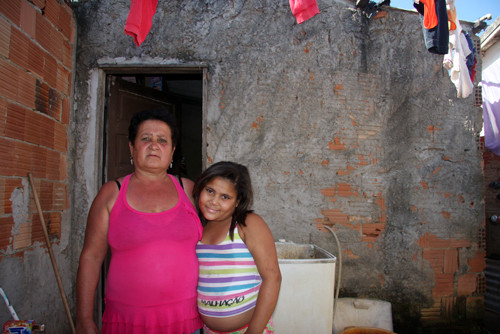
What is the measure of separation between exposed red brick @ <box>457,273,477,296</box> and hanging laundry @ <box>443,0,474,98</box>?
1938 millimetres

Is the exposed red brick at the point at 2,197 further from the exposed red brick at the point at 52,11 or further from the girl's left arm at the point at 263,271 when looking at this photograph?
the girl's left arm at the point at 263,271

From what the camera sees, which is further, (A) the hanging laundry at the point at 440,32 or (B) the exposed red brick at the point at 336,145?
(B) the exposed red brick at the point at 336,145

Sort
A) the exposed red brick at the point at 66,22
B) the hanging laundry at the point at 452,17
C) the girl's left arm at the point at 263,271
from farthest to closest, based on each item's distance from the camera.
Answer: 1. the hanging laundry at the point at 452,17
2. the exposed red brick at the point at 66,22
3. the girl's left arm at the point at 263,271

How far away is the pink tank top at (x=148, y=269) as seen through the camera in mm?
1439

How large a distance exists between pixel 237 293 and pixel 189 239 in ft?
1.21

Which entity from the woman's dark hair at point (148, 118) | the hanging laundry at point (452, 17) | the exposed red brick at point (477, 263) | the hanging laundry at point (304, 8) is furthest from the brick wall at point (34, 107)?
the exposed red brick at point (477, 263)

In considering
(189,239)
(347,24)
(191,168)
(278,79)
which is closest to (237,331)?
(189,239)

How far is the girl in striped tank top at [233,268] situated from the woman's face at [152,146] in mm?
311

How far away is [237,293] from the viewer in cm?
146

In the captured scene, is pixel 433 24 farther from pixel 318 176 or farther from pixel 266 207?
pixel 266 207

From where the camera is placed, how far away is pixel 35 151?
2488 millimetres

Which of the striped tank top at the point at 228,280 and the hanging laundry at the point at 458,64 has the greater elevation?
the hanging laundry at the point at 458,64

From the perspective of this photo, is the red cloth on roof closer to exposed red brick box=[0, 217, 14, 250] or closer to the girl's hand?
the girl's hand

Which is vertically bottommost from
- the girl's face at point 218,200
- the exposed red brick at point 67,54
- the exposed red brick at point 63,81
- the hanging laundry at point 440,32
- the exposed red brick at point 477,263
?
the exposed red brick at point 477,263
